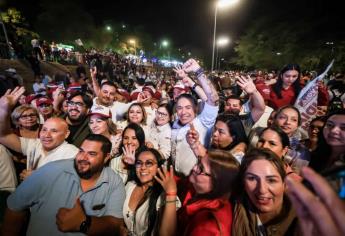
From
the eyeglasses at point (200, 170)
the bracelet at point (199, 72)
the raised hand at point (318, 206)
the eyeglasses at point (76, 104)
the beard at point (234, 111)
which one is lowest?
the eyeglasses at point (200, 170)

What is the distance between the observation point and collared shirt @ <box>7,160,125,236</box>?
2799 millimetres

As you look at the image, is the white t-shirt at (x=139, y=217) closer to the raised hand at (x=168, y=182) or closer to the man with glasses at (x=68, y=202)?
the man with glasses at (x=68, y=202)

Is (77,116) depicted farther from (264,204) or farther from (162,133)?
(264,204)

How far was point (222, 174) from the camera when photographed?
2.48 metres

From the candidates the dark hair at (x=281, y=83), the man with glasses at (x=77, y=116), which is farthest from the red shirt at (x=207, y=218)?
the dark hair at (x=281, y=83)

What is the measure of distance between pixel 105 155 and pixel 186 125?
4.80 feet

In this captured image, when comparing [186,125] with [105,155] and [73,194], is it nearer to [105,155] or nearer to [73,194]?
[105,155]

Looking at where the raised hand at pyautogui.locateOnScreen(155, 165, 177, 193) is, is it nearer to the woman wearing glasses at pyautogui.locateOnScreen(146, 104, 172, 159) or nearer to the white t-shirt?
the white t-shirt

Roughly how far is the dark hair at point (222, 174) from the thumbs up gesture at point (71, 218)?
1.36m

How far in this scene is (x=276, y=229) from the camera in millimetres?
2119

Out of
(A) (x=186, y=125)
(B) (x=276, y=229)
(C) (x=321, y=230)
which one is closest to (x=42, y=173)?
(A) (x=186, y=125)

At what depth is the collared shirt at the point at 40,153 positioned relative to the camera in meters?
3.49

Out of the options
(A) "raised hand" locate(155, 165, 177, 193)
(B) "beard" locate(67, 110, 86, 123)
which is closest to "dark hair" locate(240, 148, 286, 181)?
(A) "raised hand" locate(155, 165, 177, 193)

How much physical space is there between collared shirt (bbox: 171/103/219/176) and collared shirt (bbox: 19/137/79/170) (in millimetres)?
1509
